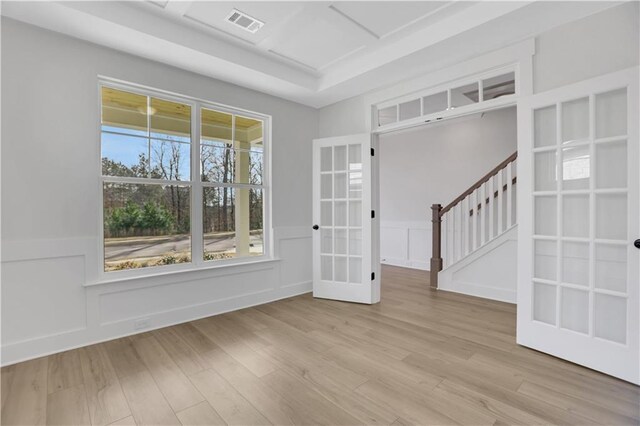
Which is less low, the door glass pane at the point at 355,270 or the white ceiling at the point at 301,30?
the white ceiling at the point at 301,30

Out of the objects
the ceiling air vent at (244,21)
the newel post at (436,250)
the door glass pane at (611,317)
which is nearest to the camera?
the door glass pane at (611,317)

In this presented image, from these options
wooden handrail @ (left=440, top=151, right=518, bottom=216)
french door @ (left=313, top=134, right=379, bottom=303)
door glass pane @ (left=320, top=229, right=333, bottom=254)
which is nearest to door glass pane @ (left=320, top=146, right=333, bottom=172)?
french door @ (left=313, top=134, right=379, bottom=303)

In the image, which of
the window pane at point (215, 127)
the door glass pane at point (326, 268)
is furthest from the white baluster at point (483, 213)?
the window pane at point (215, 127)

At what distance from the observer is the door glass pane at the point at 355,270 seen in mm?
3881

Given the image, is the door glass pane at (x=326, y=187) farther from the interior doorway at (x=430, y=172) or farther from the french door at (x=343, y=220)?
the interior doorway at (x=430, y=172)

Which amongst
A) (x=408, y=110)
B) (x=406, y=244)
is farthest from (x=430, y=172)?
(x=408, y=110)

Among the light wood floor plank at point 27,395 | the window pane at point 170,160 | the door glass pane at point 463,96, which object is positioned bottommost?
the light wood floor plank at point 27,395

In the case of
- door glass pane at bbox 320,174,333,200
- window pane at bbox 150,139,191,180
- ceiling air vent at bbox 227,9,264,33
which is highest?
ceiling air vent at bbox 227,9,264,33

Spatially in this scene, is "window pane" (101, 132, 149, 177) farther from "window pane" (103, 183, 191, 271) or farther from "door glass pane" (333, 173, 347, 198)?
"door glass pane" (333, 173, 347, 198)

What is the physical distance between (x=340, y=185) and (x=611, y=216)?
104 inches

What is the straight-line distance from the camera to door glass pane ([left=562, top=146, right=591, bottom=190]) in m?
2.25

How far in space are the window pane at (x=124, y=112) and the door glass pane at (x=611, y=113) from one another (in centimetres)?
393

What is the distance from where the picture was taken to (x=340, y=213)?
160 inches

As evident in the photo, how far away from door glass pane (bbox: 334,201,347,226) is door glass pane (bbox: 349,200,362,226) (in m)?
0.09
